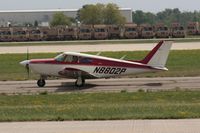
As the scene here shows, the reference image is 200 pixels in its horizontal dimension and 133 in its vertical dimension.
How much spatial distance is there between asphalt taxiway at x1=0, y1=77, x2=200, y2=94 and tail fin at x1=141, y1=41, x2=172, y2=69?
952 millimetres

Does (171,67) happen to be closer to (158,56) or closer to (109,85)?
(158,56)

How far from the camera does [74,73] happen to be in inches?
1005

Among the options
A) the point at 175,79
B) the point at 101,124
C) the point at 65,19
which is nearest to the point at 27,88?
the point at 175,79

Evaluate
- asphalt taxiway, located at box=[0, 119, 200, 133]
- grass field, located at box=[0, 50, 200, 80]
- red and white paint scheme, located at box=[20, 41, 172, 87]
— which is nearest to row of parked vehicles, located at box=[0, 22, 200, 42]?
grass field, located at box=[0, 50, 200, 80]

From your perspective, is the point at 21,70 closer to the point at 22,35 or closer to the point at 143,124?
the point at 143,124

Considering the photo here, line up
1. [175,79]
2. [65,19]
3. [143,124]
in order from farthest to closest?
1. [65,19]
2. [175,79]
3. [143,124]

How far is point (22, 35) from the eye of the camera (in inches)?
4208

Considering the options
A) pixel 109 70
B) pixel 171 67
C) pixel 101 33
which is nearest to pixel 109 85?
pixel 109 70

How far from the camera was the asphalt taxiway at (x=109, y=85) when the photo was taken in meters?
23.5

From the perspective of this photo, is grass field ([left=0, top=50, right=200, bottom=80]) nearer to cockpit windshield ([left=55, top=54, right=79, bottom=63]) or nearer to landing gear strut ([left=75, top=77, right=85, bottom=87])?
cockpit windshield ([left=55, top=54, right=79, bottom=63])

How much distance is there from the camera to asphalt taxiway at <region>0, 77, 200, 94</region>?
2345cm

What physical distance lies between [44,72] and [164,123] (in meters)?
16.0

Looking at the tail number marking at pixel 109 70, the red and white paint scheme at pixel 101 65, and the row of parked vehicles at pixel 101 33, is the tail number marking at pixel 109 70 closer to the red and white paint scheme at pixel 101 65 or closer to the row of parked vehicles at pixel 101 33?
the red and white paint scheme at pixel 101 65

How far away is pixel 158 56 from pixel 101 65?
2.99 m
